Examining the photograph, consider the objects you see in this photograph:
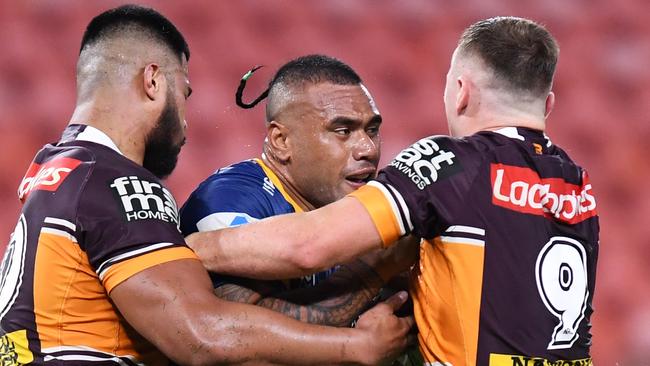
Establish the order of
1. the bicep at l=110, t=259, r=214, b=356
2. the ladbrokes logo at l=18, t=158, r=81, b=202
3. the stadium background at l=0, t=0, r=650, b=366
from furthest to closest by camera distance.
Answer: the stadium background at l=0, t=0, r=650, b=366 < the ladbrokes logo at l=18, t=158, r=81, b=202 < the bicep at l=110, t=259, r=214, b=356

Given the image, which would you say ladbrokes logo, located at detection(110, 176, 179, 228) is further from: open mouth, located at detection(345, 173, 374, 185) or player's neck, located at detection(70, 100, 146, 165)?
open mouth, located at detection(345, 173, 374, 185)

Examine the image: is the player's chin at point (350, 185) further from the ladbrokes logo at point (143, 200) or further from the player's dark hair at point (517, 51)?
the ladbrokes logo at point (143, 200)

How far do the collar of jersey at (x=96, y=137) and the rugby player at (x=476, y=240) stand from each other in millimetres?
357

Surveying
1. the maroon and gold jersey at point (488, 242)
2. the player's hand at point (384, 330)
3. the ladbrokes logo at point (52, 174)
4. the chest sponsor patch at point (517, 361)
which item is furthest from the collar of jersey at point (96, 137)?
the chest sponsor patch at point (517, 361)

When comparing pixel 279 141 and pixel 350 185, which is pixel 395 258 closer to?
pixel 350 185

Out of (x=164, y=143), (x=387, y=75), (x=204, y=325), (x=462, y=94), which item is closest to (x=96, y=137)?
(x=164, y=143)

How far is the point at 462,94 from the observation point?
2.52 metres

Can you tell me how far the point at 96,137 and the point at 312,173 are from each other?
0.72m

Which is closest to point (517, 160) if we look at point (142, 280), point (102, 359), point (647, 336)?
point (142, 280)

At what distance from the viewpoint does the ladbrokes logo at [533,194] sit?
91.8 inches

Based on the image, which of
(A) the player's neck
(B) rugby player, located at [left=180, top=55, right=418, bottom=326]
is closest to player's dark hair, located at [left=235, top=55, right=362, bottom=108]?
(B) rugby player, located at [left=180, top=55, right=418, bottom=326]

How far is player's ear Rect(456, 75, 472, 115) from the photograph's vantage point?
98.8 inches

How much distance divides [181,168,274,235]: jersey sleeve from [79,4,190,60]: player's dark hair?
386mm

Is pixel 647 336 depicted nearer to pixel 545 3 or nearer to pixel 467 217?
pixel 545 3
